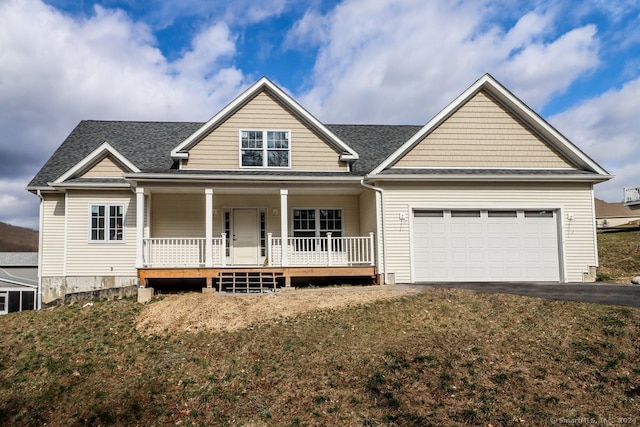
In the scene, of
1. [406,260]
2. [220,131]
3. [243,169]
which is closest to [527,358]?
[406,260]

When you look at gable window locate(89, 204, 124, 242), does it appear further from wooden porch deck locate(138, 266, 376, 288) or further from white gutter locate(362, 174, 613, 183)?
white gutter locate(362, 174, 613, 183)

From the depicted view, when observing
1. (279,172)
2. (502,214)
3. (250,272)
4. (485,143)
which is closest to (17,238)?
(279,172)

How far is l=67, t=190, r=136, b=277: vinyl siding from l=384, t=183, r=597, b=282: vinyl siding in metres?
8.77

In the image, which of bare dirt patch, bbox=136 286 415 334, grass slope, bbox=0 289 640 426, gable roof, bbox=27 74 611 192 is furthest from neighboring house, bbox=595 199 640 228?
grass slope, bbox=0 289 640 426

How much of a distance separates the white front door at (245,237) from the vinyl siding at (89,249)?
343 centimetres

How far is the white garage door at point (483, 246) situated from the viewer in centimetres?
1418

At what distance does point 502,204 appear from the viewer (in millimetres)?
14406

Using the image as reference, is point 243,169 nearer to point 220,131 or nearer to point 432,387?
point 220,131

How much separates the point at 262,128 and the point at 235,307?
6.92 meters

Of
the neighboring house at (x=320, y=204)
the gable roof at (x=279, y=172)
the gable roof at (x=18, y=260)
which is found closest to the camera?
the neighboring house at (x=320, y=204)

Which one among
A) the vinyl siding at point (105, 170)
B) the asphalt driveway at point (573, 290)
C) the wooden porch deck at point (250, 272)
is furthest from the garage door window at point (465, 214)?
the vinyl siding at point (105, 170)

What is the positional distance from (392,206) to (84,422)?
996cm

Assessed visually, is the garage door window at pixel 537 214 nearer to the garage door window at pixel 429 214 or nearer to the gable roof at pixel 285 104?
the garage door window at pixel 429 214

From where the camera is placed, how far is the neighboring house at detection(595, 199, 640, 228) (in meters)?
48.2
